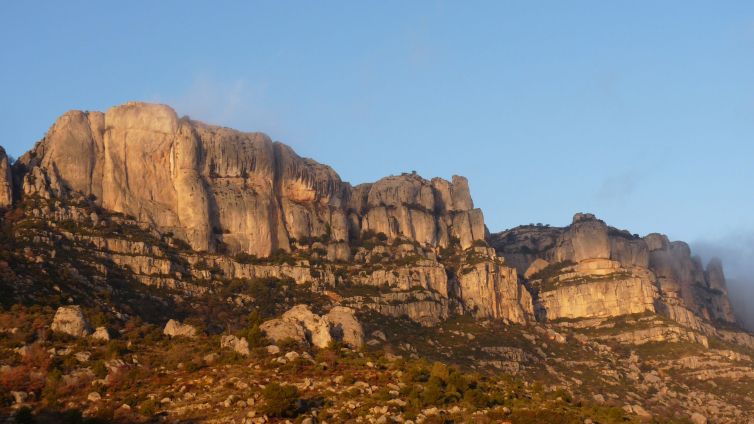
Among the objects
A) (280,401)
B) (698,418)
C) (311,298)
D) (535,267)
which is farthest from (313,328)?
(535,267)

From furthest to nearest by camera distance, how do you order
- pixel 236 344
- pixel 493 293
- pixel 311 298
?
pixel 493 293
pixel 311 298
pixel 236 344

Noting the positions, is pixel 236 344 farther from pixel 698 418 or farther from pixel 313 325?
pixel 698 418

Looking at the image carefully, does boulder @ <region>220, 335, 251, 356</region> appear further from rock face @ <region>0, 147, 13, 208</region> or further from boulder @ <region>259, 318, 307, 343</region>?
rock face @ <region>0, 147, 13, 208</region>

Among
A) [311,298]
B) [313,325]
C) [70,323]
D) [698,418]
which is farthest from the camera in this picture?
[311,298]

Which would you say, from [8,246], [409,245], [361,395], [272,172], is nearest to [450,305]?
[409,245]

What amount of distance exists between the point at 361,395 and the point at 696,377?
78.7 m

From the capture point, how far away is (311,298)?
404 ft

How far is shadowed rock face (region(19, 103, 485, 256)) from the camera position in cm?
12500

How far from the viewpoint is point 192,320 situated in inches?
4006

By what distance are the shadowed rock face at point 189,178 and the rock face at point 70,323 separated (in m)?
49.5

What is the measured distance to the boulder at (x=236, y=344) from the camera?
68.6 m

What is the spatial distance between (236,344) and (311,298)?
53416 mm

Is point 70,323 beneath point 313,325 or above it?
above

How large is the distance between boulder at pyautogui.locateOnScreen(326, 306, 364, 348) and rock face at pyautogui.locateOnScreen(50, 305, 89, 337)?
680 inches
